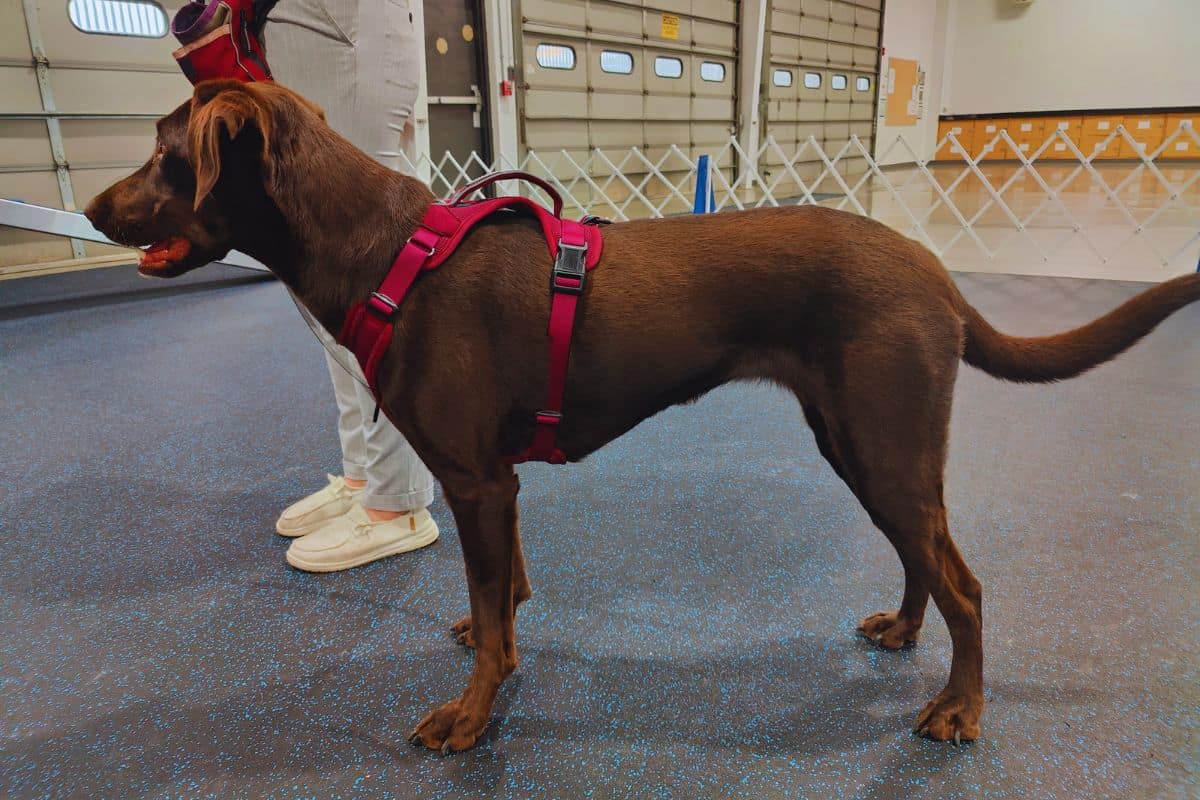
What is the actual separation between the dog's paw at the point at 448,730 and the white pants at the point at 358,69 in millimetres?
765

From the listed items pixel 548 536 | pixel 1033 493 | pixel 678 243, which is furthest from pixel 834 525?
pixel 678 243

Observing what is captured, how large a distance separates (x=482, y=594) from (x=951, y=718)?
0.91 metres

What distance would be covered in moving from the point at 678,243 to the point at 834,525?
1179 mm

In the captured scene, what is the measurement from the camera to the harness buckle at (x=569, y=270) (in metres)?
1.22

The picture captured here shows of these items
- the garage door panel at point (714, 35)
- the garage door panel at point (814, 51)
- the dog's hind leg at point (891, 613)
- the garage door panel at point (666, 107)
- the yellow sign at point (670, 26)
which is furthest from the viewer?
the garage door panel at point (814, 51)

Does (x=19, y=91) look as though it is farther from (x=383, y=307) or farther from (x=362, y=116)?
(x=383, y=307)

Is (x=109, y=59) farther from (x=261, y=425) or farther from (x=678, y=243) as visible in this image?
(x=678, y=243)

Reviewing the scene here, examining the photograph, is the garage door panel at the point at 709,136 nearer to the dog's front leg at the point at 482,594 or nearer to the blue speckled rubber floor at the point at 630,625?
the blue speckled rubber floor at the point at 630,625

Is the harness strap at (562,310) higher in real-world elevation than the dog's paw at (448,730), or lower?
higher

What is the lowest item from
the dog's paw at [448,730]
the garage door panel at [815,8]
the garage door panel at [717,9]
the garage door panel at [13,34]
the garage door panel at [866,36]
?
the dog's paw at [448,730]

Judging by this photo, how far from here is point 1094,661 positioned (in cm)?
149

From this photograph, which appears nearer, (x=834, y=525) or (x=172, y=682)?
(x=172, y=682)

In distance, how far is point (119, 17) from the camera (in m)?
6.52

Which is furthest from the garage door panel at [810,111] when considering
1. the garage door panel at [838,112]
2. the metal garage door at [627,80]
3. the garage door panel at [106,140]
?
the garage door panel at [106,140]
